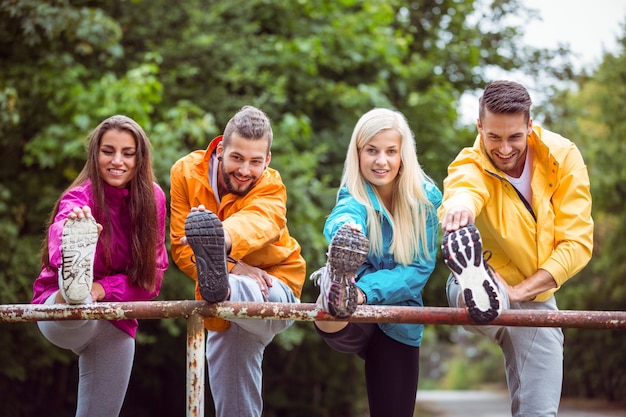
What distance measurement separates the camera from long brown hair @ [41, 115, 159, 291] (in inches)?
119

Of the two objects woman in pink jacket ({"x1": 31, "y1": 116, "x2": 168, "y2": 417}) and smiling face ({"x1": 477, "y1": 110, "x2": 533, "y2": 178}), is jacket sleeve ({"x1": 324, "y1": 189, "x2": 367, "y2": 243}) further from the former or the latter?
woman in pink jacket ({"x1": 31, "y1": 116, "x2": 168, "y2": 417})

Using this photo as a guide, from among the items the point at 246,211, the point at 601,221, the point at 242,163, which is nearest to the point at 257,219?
the point at 246,211

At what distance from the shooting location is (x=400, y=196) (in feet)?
10.2

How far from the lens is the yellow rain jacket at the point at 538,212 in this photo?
2.88 metres

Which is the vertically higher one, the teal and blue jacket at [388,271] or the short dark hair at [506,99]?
the short dark hair at [506,99]

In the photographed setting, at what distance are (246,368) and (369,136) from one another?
41.1 inches

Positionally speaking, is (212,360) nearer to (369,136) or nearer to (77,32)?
(369,136)

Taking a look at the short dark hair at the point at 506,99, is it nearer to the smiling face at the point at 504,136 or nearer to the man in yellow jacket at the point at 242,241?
the smiling face at the point at 504,136

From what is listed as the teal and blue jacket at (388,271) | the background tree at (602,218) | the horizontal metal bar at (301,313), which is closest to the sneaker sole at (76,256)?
the horizontal metal bar at (301,313)

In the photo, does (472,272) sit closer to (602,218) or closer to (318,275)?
(318,275)

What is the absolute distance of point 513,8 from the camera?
10438 mm

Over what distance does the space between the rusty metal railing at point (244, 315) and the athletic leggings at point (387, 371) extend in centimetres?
54

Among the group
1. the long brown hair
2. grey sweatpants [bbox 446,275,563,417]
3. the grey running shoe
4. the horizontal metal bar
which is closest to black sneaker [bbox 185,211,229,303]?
the horizontal metal bar

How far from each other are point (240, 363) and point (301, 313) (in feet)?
2.02
